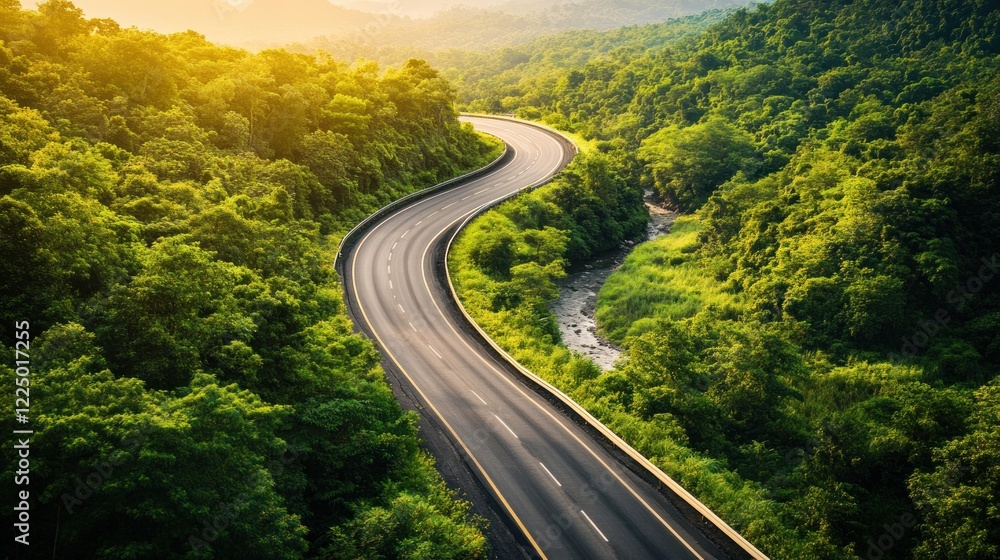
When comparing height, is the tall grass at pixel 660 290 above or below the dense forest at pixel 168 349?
below

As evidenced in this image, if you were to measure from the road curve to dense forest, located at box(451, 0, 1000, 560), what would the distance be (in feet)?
7.29

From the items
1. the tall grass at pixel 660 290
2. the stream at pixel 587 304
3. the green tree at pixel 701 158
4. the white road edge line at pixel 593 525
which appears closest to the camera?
the white road edge line at pixel 593 525

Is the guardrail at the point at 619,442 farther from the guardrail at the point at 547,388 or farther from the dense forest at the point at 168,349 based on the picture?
the dense forest at the point at 168,349

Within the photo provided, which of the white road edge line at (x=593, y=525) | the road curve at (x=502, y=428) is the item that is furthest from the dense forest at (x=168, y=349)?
the white road edge line at (x=593, y=525)

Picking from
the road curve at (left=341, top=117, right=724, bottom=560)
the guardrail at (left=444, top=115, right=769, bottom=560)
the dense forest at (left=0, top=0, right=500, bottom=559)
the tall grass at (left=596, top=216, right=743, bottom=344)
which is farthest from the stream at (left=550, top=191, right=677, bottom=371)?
the dense forest at (left=0, top=0, right=500, bottom=559)

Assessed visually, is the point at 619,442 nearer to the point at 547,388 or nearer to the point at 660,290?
the point at 547,388

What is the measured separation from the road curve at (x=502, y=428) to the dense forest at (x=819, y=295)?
2.22 meters

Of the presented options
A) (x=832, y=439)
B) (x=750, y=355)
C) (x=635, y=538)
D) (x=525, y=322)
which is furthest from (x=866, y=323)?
(x=635, y=538)

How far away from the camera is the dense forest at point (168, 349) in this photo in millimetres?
12578

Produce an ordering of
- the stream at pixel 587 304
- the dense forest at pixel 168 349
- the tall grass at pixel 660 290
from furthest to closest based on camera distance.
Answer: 1. the tall grass at pixel 660 290
2. the stream at pixel 587 304
3. the dense forest at pixel 168 349

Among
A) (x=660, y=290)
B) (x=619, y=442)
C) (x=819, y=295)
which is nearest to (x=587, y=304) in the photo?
(x=660, y=290)

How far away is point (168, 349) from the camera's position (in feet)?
56.6

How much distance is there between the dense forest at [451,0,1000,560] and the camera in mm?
23828

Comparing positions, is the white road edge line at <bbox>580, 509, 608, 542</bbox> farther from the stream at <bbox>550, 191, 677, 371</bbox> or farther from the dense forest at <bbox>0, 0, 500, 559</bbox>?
the stream at <bbox>550, 191, 677, 371</bbox>
